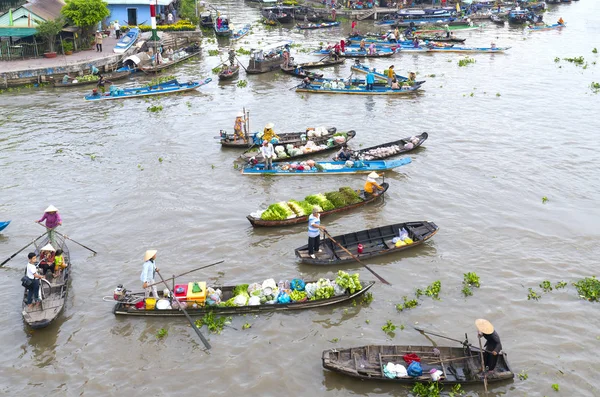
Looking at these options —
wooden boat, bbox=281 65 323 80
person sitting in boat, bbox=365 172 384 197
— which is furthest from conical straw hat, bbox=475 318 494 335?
wooden boat, bbox=281 65 323 80

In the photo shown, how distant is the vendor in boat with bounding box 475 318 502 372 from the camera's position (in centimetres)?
1011

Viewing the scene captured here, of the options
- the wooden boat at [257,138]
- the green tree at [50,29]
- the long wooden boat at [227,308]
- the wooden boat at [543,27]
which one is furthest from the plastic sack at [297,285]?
the wooden boat at [543,27]

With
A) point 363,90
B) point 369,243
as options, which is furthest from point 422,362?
point 363,90

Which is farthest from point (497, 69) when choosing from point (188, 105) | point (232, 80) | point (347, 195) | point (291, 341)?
point (291, 341)

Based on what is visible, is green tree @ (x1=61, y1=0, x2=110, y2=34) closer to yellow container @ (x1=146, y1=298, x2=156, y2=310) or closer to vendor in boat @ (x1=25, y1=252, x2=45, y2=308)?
vendor in boat @ (x1=25, y1=252, x2=45, y2=308)

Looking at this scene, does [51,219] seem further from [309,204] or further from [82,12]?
[82,12]

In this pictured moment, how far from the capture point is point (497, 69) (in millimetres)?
36344

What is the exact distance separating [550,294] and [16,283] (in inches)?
553

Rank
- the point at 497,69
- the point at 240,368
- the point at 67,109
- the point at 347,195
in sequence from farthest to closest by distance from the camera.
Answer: the point at 497,69, the point at 67,109, the point at 347,195, the point at 240,368

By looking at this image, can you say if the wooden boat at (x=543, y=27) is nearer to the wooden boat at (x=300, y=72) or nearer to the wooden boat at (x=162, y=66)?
the wooden boat at (x=300, y=72)

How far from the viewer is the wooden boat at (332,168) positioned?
64.9 ft

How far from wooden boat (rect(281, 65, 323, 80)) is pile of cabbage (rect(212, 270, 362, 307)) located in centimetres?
2206

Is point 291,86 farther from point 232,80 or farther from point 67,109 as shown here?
point 67,109

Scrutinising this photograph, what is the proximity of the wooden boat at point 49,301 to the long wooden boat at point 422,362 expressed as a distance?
6.49 m
